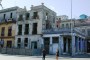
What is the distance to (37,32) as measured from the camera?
1522 inches

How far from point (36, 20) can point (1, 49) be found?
1033cm

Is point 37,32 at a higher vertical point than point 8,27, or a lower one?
lower

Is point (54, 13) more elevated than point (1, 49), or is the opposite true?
point (54, 13)

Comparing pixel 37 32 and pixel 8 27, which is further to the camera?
pixel 8 27

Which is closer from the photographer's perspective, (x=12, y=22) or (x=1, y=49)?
(x=1, y=49)

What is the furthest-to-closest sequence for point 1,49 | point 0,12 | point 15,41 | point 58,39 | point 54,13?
point 0,12
point 54,13
point 15,41
point 1,49
point 58,39

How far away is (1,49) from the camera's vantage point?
127 ft

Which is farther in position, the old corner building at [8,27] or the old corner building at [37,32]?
the old corner building at [8,27]

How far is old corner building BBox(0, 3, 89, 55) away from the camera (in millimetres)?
35656

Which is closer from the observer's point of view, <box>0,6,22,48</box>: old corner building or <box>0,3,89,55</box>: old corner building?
<box>0,3,89,55</box>: old corner building

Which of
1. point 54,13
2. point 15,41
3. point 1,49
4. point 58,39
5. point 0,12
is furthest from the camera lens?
point 0,12

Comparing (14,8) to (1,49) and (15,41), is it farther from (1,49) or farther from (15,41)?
(1,49)

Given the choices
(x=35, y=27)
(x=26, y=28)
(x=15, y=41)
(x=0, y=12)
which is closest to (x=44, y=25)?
(x=35, y=27)

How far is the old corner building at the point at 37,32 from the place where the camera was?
35656 millimetres
